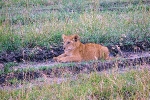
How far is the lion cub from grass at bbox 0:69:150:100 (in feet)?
7.97

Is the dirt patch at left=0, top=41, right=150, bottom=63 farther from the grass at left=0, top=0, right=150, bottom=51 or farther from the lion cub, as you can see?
the lion cub

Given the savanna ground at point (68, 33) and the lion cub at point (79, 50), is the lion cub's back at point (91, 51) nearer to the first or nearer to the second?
the lion cub at point (79, 50)

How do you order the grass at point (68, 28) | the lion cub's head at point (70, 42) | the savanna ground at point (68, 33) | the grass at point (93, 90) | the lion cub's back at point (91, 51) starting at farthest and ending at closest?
1. the grass at point (68, 28)
2. the lion cub's back at point (91, 51)
3. the lion cub's head at point (70, 42)
4. the savanna ground at point (68, 33)
5. the grass at point (93, 90)

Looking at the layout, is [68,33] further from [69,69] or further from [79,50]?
[69,69]

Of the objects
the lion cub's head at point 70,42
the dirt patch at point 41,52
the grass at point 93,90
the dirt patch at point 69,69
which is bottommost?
the grass at point 93,90

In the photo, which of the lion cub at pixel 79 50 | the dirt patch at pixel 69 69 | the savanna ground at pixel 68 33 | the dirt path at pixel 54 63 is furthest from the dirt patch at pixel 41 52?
the dirt patch at pixel 69 69

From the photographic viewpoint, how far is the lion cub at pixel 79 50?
1077 cm

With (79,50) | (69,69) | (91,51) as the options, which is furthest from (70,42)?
(69,69)

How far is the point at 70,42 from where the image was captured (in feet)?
35.5

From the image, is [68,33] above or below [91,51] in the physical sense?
above

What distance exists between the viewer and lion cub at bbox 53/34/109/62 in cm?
1077

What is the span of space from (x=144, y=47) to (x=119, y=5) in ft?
23.2

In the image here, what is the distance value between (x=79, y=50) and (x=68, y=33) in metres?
1.54

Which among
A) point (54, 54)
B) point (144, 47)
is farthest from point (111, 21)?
point (54, 54)
